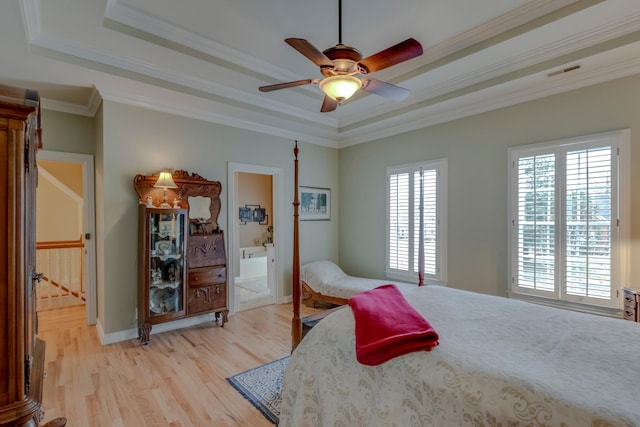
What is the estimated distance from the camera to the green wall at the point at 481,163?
9.52ft

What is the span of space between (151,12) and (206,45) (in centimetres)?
50

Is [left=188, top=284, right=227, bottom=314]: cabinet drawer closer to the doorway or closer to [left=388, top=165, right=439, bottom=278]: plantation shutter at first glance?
the doorway

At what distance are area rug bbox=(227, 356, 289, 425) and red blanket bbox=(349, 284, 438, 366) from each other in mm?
1113

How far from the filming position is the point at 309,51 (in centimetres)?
201

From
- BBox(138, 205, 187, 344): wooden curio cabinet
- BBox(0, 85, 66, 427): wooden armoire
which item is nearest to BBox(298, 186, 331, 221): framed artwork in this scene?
BBox(138, 205, 187, 344): wooden curio cabinet

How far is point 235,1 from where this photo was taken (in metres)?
2.36

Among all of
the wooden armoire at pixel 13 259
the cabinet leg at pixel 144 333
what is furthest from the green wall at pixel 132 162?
the wooden armoire at pixel 13 259

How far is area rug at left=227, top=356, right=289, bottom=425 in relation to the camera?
231 centimetres

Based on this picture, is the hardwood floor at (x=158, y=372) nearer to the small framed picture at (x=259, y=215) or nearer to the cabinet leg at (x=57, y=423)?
the cabinet leg at (x=57, y=423)

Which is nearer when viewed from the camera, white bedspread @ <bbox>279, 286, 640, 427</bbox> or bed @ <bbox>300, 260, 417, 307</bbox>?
white bedspread @ <bbox>279, 286, 640, 427</bbox>

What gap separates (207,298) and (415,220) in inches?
117

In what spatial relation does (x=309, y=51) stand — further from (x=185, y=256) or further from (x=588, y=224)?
(x=588, y=224)

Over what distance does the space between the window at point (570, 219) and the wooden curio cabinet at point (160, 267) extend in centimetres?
379

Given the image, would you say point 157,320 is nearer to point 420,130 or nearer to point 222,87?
point 222,87
